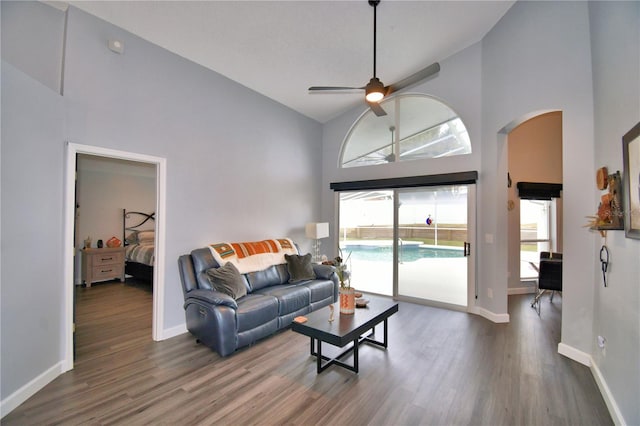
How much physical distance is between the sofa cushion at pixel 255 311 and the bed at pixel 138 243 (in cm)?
299

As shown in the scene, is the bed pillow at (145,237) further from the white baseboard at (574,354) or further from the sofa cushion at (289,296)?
the white baseboard at (574,354)

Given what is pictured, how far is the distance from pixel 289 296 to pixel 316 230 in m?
1.86

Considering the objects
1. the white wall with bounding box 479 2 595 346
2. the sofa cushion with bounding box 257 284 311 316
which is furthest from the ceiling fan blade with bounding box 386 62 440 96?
the sofa cushion with bounding box 257 284 311 316

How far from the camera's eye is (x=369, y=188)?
212 inches

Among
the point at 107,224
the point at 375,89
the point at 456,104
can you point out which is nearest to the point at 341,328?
the point at 375,89

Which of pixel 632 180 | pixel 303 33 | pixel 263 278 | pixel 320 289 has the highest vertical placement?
pixel 303 33

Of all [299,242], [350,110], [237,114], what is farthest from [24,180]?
[350,110]

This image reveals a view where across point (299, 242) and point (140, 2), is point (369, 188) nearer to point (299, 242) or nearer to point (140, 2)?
point (299, 242)

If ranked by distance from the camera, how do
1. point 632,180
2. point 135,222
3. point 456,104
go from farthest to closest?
point 135,222
point 456,104
point 632,180

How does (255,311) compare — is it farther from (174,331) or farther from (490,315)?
(490,315)

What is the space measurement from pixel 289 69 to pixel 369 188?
8.32 ft

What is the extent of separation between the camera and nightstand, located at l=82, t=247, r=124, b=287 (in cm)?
551

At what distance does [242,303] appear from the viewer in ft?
10.3

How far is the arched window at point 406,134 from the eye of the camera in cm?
459
